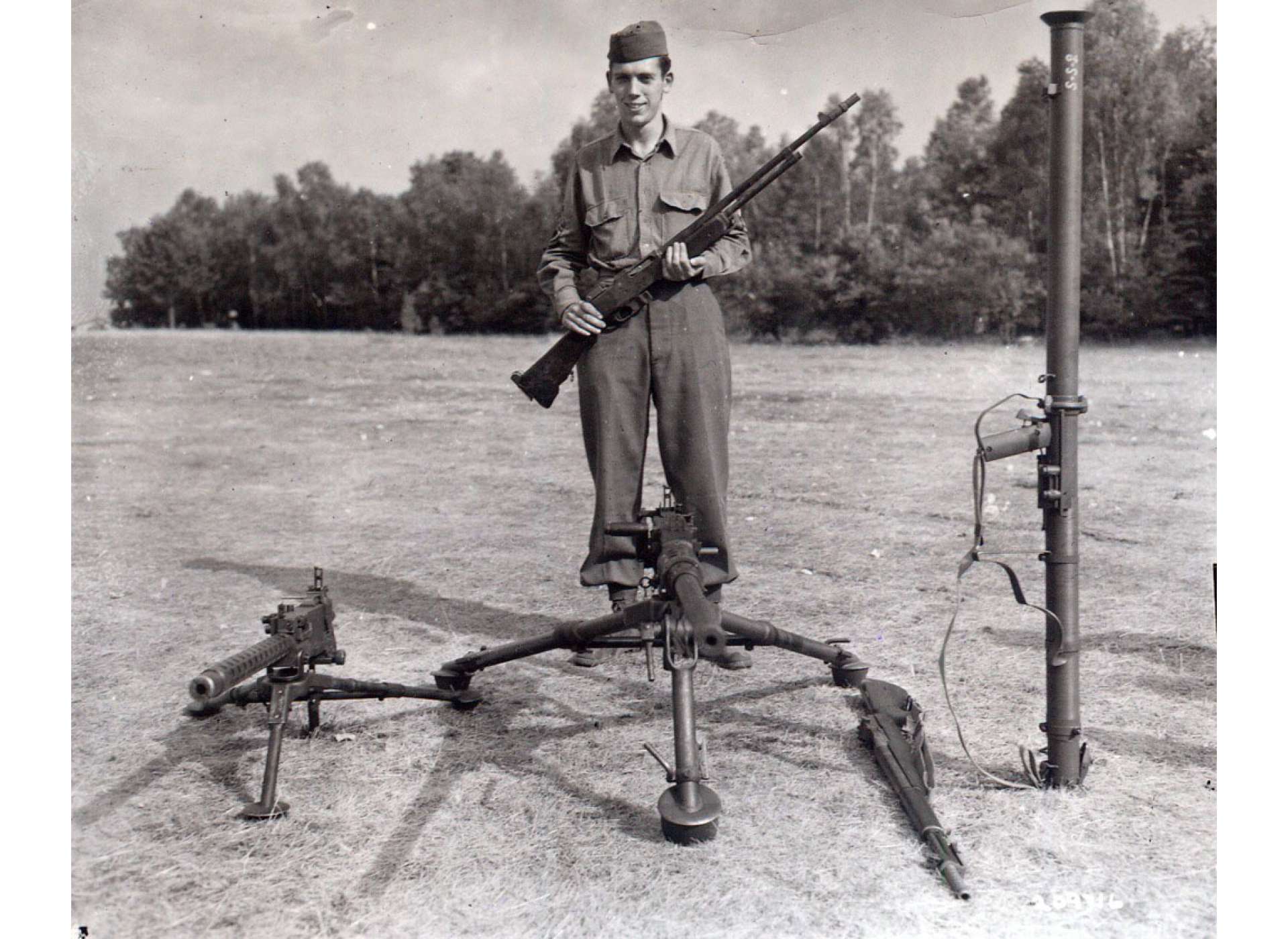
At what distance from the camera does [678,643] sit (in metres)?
3.10

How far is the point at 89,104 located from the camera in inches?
A: 203

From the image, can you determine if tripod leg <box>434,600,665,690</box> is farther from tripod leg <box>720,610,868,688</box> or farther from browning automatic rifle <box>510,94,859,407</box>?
browning automatic rifle <box>510,94,859,407</box>

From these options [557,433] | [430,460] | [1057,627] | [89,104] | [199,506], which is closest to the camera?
[1057,627]

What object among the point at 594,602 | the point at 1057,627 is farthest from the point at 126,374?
the point at 1057,627

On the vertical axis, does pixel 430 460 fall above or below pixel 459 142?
below

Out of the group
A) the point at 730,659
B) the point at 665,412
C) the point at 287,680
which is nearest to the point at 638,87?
the point at 665,412

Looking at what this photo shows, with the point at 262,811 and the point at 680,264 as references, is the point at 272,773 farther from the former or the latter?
the point at 680,264

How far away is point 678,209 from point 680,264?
0.99ft

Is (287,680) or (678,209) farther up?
(678,209)

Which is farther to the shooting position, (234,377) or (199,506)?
(234,377)

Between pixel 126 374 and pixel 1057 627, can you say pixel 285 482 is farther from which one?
pixel 1057 627

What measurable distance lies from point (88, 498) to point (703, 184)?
600 centimetres

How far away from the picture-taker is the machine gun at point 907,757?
9.61ft

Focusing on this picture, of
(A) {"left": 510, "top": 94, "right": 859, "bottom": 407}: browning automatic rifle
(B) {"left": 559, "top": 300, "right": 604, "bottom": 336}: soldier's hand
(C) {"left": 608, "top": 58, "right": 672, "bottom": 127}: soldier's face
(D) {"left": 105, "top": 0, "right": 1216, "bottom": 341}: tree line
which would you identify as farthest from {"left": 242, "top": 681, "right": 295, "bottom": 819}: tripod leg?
(D) {"left": 105, "top": 0, "right": 1216, "bottom": 341}: tree line
